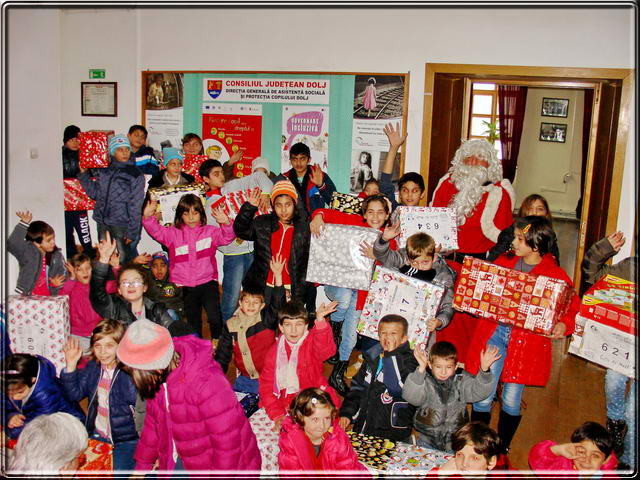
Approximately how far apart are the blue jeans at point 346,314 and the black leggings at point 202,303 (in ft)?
3.26

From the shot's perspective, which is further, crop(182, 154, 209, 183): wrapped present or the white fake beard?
crop(182, 154, 209, 183): wrapped present

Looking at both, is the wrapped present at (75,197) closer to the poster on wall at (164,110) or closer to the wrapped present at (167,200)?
the poster on wall at (164,110)

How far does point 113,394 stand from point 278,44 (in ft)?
13.8

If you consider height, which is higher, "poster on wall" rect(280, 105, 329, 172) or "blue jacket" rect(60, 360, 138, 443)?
"poster on wall" rect(280, 105, 329, 172)

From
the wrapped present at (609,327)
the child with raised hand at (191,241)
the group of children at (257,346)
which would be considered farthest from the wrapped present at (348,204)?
the wrapped present at (609,327)

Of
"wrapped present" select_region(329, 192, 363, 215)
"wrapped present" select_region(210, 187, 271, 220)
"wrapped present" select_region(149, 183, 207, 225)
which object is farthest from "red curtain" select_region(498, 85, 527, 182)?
"wrapped present" select_region(149, 183, 207, 225)

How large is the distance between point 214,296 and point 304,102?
241cm

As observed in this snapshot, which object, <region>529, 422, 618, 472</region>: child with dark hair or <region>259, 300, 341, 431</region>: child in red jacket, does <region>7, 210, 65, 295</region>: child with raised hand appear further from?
<region>529, 422, 618, 472</region>: child with dark hair

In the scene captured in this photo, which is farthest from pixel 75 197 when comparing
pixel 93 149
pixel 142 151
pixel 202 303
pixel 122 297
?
pixel 122 297

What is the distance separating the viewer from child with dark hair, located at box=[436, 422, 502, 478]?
286cm

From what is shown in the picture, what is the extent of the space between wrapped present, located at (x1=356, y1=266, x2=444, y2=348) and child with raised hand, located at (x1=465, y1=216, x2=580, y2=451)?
373 mm

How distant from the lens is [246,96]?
6.37 m

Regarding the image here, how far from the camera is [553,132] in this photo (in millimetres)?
12594

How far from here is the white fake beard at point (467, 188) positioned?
4984mm
